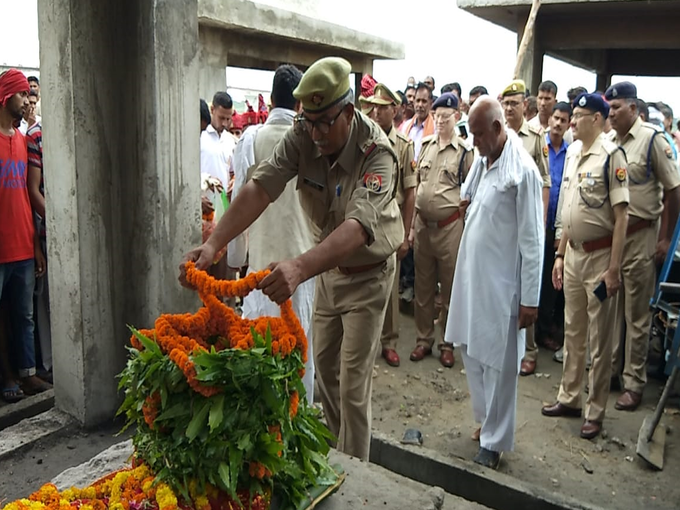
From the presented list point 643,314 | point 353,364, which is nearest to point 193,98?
point 353,364

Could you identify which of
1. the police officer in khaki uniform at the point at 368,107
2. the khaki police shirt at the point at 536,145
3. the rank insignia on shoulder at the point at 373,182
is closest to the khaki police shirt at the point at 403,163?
the police officer in khaki uniform at the point at 368,107

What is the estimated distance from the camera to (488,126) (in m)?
3.75

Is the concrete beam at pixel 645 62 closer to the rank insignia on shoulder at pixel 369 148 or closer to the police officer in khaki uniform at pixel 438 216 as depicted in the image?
the police officer in khaki uniform at pixel 438 216

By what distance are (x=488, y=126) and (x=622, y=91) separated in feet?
6.04

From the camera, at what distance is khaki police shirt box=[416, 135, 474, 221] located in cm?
569

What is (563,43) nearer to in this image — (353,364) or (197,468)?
(353,364)

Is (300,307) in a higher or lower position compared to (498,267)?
lower

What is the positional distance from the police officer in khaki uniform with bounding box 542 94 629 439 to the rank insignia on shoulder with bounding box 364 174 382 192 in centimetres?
211

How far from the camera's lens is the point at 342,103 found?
2.95 m

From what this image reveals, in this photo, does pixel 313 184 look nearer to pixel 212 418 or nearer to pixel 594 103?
pixel 212 418

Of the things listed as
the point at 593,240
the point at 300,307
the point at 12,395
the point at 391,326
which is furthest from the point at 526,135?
the point at 12,395

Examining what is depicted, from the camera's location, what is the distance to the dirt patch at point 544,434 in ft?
12.7

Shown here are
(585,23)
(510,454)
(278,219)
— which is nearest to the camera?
(278,219)

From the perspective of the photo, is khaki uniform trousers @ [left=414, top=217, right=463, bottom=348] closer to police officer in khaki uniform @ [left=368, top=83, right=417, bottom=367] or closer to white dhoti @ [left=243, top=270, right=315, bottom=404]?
A: police officer in khaki uniform @ [left=368, top=83, right=417, bottom=367]
